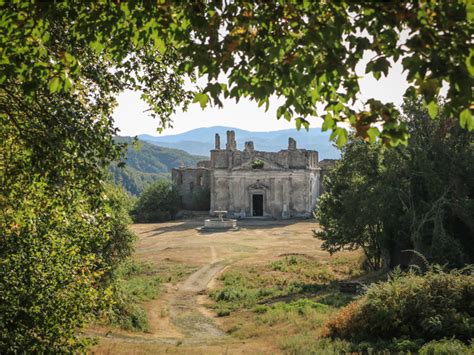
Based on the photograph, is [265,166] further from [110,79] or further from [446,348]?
[110,79]

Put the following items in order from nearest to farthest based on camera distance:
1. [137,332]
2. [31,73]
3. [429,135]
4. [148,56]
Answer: [31,73], [148,56], [137,332], [429,135]

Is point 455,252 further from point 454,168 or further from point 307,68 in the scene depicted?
point 307,68

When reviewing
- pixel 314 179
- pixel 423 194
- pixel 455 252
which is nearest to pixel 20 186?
pixel 455 252

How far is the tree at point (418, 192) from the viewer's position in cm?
2162

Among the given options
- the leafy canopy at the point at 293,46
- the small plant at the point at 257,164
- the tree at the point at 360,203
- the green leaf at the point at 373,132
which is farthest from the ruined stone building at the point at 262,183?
the green leaf at the point at 373,132

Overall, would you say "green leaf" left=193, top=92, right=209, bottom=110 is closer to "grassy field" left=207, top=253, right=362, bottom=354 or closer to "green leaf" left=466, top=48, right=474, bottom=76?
"green leaf" left=466, top=48, right=474, bottom=76

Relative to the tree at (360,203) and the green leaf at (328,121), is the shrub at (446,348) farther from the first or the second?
the tree at (360,203)

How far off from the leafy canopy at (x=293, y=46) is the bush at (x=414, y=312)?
9.31 m

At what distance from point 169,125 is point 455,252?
14967 millimetres

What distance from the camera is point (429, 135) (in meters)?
22.7

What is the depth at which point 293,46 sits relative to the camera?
5.41m

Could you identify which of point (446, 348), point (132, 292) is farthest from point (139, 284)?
point (446, 348)

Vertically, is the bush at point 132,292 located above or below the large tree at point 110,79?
below

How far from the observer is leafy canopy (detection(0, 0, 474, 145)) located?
14.5ft
